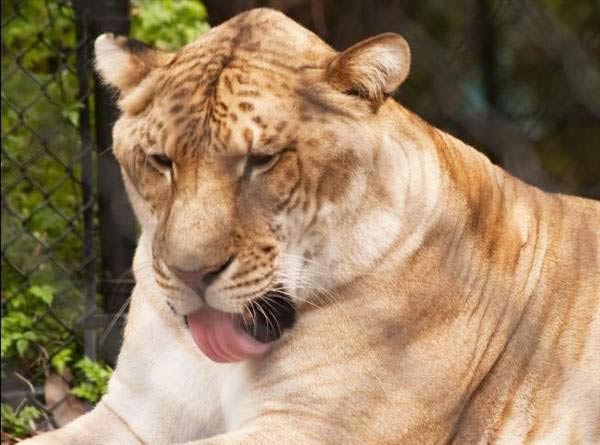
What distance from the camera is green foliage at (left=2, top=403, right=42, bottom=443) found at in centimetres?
360

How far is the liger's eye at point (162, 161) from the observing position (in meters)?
2.30

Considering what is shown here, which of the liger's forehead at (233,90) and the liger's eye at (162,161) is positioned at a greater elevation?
the liger's forehead at (233,90)

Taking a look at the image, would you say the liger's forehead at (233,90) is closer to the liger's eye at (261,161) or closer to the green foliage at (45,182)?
the liger's eye at (261,161)

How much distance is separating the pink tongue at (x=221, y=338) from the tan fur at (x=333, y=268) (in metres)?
0.04

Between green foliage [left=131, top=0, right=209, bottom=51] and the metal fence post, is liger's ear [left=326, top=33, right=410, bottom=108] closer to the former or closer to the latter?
the metal fence post

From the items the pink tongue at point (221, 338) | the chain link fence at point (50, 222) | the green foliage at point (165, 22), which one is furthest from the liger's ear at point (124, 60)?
the green foliage at point (165, 22)

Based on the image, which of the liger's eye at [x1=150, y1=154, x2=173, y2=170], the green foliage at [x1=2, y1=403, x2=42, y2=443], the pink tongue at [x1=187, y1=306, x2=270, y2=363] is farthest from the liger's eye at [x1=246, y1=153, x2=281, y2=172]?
the green foliage at [x1=2, y1=403, x2=42, y2=443]

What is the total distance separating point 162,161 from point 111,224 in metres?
1.62

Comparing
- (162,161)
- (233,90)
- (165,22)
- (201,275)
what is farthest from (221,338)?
(165,22)

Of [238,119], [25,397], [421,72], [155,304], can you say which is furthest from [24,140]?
[238,119]

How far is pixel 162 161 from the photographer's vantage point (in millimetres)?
2309

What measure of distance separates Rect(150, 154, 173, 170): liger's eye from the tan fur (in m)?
0.01

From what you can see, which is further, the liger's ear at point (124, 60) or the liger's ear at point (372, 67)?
the liger's ear at point (124, 60)

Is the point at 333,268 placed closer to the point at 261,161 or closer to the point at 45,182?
the point at 261,161
